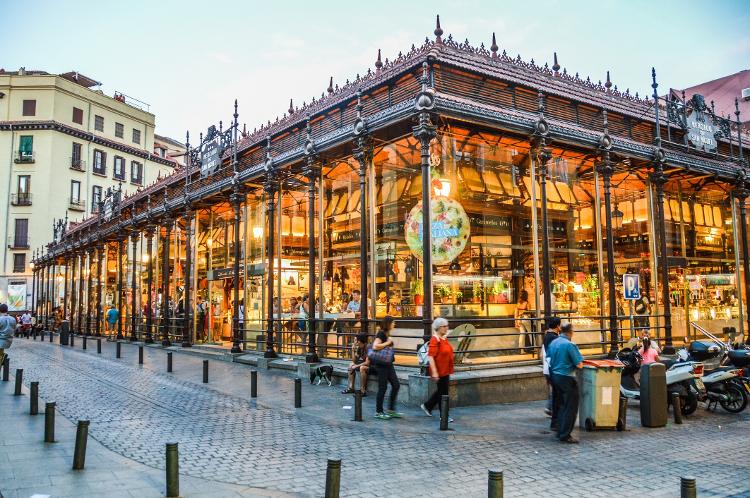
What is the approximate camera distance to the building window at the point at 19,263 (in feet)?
176

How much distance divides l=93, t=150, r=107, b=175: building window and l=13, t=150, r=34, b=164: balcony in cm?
576

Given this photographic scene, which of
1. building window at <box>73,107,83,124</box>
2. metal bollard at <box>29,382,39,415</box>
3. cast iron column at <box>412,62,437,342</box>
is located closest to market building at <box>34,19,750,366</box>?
cast iron column at <box>412,62,437,342</box>

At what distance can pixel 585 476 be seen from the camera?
7258mm

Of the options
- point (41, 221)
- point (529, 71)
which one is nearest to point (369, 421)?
point (529, 71)

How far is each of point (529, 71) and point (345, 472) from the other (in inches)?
506

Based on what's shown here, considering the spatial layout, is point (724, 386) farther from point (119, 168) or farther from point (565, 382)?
point (119, 168)

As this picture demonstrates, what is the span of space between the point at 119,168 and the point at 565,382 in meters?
59.5

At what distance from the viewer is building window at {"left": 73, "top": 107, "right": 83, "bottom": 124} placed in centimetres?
5524

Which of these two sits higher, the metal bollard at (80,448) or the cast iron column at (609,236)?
the cast iron column at (609,236)

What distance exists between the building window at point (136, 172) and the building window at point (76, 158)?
618 centimetres

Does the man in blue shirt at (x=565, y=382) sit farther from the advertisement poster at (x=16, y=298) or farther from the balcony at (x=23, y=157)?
the balcony at (x=23, y=157)

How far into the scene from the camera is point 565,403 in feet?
30.5

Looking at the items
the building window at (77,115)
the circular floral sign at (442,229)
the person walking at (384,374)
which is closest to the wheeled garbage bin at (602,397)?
the person walking at (384,374)

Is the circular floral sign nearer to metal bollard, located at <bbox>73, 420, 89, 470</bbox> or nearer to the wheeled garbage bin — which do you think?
the wheeled garbage bin
